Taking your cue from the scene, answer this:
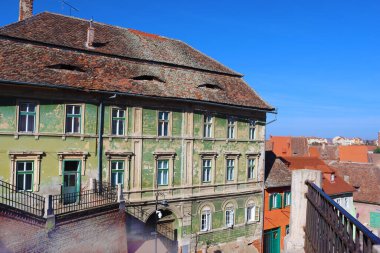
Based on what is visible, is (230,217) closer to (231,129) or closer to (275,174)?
(275,174)

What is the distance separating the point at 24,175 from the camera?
59.4 feet

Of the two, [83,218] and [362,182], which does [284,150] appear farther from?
[83,218]

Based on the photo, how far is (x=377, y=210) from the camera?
38.4m

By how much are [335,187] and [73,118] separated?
25924mm

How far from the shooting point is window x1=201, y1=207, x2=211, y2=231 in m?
25.4

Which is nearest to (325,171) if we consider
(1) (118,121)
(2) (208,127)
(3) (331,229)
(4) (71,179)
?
(2) (208,127)

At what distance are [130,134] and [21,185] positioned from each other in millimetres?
6249

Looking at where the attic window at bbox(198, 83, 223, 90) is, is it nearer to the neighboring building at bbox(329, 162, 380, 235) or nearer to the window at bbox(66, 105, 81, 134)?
the window at bbox(66, 105, 81, 134)

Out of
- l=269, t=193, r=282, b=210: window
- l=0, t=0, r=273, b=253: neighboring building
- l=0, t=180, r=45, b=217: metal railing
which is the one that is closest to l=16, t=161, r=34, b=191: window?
l=0, t=0, r=273, b=253: neighboring building

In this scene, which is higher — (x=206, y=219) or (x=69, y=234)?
(x=69, y=234)

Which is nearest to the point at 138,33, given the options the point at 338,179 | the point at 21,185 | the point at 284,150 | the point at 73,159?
the point at 73,159

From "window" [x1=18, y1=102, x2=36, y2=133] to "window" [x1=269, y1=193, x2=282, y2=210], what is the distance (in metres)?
18.7

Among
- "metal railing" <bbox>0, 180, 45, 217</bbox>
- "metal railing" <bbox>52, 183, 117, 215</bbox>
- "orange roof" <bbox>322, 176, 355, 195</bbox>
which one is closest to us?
"metal railing" <bbox>0, 180, 45, 217</bbox>

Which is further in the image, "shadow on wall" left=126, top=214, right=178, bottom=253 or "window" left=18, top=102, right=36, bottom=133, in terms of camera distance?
"shadow on wall" left=126, top=214, right=178, bottom=253
